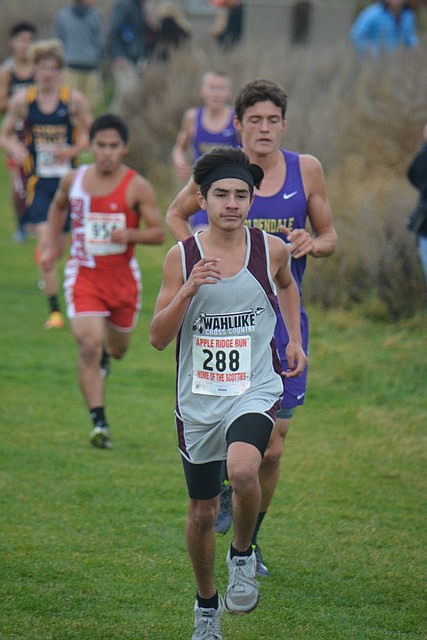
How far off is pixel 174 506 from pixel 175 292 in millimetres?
2242

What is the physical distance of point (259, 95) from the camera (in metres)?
5.66

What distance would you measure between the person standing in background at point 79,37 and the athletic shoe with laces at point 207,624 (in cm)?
1502

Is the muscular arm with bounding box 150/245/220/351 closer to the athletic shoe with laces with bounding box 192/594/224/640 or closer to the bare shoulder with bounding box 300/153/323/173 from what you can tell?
the athletic shoe with laces with bounding box 192/594/224/640

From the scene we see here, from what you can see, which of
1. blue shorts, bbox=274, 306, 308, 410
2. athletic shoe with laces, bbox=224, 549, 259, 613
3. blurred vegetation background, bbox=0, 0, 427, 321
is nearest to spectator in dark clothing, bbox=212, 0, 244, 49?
blurred vegetation background, bbox=0, 0, 427, 321

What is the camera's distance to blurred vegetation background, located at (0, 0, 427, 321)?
11.2 meters

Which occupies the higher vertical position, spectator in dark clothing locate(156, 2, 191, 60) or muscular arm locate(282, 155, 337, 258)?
spectator in dark clothing locate(156, 2, 191, 60)

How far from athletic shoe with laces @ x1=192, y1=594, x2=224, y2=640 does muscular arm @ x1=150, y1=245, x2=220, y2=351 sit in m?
1.06

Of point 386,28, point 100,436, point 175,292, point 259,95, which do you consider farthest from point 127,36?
point 175,292

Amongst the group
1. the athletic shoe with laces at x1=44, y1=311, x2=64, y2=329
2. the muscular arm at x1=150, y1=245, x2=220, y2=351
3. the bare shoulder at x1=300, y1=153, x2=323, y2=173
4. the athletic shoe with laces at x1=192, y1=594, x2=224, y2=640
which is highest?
the bare shoulder at x1=300, y1=153, x2=323, y2=173

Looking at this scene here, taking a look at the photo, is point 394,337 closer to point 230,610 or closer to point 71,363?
point 71,363

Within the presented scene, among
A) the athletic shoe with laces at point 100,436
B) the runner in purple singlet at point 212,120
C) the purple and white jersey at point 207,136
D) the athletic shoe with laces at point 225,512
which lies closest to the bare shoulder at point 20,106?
the runner in purple singlet at point 212,120

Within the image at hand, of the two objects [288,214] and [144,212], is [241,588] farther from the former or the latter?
[144,212]

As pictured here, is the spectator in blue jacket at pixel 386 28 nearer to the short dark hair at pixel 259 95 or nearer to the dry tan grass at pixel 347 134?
the dry tan grass at pixel 347 134

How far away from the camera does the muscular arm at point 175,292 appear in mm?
4375
